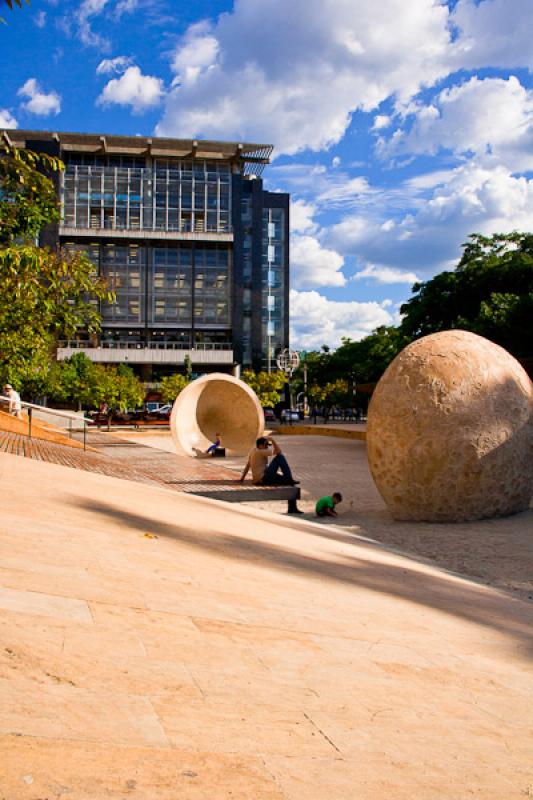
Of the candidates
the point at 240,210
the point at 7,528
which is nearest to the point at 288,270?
the point at 240,210

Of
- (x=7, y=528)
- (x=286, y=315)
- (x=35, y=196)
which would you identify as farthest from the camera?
(x=286, y=315)

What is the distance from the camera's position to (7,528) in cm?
469

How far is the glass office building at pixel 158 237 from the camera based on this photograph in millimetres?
71375

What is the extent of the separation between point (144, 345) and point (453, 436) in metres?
63.7

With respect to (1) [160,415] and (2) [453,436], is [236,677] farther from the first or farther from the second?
(1) [160,415]

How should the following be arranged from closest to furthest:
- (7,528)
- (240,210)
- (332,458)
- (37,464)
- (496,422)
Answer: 1. (7,528)
2. (37,464)
3. (496,422)
4. (332,458)
5. (240,210)

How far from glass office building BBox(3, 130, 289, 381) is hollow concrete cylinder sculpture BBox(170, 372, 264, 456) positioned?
4738cm

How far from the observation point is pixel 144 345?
71812 mm

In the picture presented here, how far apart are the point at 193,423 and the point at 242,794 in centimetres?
2103

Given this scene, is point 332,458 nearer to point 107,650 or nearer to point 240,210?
point 107,650

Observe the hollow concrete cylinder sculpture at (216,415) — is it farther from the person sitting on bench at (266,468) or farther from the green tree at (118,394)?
the green tree at (118,394)

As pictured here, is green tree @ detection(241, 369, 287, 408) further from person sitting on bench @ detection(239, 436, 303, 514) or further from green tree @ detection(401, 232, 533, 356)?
person sitting on bench @ detection(239, 436, 303, 514)

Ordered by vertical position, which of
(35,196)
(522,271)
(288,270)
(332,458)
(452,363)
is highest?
(288,270)

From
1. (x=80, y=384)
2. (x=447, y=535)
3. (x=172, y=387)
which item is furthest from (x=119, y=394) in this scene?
(x=447, y=535)
